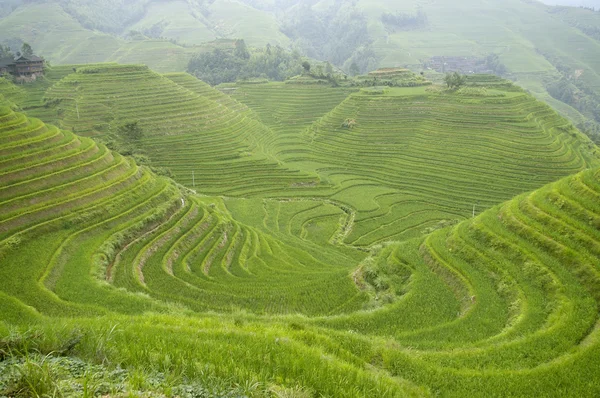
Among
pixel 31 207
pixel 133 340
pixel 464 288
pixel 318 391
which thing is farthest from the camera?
pixel 31 207

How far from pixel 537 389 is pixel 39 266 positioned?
20.8m

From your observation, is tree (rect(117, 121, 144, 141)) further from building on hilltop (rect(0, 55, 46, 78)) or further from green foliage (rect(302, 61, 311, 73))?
green foliage (rect(302, 61, 311, 73))

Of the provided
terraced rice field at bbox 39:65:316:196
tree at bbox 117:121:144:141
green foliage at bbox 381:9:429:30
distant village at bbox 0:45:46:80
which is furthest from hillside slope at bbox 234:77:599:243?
green foliage at bbox 381:9:429:30

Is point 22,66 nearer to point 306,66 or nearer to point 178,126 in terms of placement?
point 178,126

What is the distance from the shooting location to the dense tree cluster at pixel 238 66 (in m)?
110

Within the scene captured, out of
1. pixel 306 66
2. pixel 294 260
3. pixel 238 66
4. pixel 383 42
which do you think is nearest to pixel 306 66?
pixel 306 66

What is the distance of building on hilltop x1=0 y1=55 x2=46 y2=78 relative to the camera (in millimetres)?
67281

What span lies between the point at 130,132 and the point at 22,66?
104ft

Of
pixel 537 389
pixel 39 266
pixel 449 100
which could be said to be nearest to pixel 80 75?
pixel 39 266

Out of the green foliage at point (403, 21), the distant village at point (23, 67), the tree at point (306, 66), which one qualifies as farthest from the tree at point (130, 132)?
the green foliage at point (403, 21)

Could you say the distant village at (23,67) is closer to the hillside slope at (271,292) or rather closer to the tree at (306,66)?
the hillside slope at (271,292)

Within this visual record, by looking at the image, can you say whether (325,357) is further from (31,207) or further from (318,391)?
(31,207)

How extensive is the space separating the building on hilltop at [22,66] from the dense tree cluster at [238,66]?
45461 millimetres

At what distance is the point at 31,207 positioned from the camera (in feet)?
75.6
